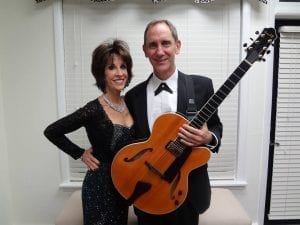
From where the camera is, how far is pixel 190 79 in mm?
1405

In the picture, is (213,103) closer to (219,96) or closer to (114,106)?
(219,96)

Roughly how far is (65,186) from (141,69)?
107 cm

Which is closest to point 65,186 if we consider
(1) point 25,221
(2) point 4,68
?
(1) point 25,221

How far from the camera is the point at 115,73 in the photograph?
1.35 meters

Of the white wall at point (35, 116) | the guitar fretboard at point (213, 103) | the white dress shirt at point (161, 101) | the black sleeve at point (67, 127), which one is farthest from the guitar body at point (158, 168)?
the white wall at point (35, 116)

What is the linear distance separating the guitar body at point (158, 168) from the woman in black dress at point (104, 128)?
0.20 ft

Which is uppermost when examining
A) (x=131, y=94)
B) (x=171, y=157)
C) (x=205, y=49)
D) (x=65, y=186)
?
(x=205, y=49)

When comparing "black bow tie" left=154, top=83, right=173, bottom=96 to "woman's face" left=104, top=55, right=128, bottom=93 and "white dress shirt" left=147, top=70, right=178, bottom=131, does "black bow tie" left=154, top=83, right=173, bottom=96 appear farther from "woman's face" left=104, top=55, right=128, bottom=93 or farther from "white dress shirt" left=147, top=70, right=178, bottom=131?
"woman's face" left=104, top=55, right=128, bottom=93

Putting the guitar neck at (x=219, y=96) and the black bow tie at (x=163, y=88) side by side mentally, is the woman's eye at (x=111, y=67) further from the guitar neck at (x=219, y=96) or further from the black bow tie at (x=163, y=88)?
the guitar neck at (x=219, y=96)

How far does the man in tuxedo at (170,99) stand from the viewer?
1330 millimetres

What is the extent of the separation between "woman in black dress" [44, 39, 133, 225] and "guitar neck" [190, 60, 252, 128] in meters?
0.33

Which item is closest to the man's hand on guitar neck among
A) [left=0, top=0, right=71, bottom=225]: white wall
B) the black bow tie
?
the black bow tie

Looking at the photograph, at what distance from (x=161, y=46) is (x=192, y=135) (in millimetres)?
422

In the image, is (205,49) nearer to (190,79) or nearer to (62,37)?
(190,79)
